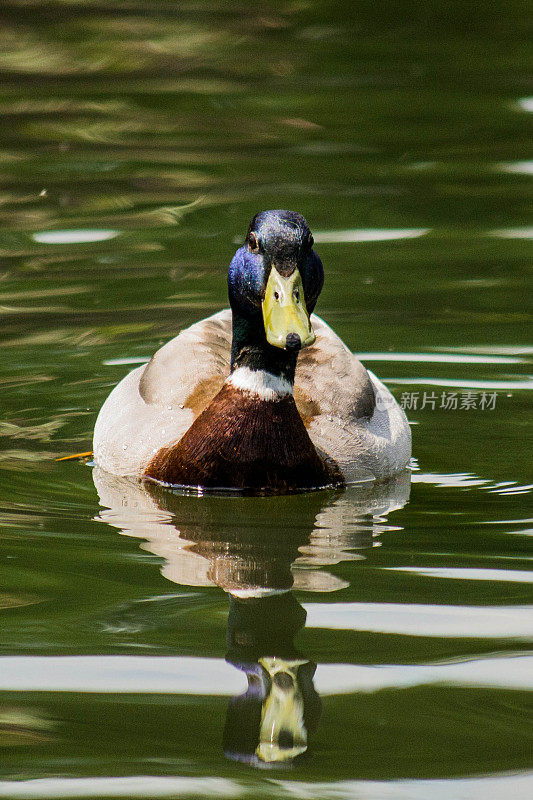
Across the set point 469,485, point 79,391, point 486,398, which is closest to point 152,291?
point 79,391

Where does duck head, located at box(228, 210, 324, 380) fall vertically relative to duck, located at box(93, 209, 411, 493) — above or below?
above

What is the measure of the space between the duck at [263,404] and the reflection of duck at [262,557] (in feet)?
0.37

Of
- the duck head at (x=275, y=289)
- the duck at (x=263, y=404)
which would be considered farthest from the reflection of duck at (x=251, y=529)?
the duck head at (x=275, y=289)

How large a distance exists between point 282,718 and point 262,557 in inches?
61.4

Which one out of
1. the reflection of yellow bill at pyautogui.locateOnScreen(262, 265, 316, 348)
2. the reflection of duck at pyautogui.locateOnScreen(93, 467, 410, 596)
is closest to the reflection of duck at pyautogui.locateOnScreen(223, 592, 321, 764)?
the reflection of duck at pyautogui.locateOnScreen(93, 467, 410, 596)

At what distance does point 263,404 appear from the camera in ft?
21.9

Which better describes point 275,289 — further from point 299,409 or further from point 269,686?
point 269,686

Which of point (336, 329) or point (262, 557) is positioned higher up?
point (336, 329)

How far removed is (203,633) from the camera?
4.90 metres

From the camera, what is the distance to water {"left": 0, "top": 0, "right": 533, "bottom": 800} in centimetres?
421

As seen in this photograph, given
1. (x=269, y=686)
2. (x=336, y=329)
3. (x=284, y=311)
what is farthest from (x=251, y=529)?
(x=336, y=329)

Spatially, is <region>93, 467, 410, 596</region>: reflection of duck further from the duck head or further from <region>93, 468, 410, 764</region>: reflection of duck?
the duck head

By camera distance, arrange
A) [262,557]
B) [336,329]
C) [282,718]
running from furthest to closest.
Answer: [336,329] → [262,557] → [282,718]

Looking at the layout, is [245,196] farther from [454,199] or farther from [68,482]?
[68,482]
